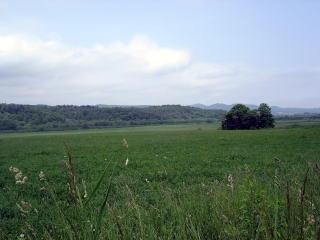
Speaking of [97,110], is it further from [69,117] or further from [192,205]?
[192,205]

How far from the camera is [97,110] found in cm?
19500

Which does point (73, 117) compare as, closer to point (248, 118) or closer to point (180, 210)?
point (248, 118)

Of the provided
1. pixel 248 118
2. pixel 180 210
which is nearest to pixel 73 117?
pixel 248 118

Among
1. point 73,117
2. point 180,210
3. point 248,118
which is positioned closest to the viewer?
point 180,210

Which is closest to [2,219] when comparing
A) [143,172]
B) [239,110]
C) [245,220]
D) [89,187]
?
[89,187]

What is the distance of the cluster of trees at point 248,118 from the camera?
72062 millimetres

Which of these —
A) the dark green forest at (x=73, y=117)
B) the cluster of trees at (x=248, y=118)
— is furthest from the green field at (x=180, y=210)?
the dark green forest at (x=73, y=117)

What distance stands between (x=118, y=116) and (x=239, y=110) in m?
115

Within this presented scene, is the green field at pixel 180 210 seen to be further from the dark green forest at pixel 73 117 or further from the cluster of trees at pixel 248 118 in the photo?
the dark green forest at pixel 73 117

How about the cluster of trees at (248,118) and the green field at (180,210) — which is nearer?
the green field at (180,210)

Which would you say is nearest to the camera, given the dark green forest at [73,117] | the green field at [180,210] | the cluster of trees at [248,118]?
the green field at [180,210]

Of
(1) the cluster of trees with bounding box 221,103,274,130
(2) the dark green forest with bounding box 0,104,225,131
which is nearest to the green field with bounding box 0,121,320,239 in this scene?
(1) the cluster of trees with bounding box 221,103,274,130

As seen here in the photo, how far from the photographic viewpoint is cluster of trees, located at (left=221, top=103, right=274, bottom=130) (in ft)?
236

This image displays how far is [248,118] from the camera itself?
7394 cm
